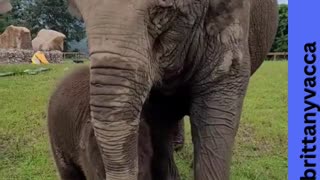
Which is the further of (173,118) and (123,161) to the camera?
(173,118)

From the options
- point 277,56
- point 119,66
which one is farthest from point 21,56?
point 119,66

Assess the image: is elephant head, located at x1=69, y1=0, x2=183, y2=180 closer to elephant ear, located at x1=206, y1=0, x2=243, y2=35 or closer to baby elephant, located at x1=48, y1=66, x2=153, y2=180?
elephant ear, located at x1=206, y1=0, x2=243, y2=35

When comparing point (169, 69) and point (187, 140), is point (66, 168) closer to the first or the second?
point (169, 69)

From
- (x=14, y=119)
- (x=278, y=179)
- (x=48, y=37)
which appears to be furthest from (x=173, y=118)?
(x=48, y=37)

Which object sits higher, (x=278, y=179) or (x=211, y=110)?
(x=211, y=110)

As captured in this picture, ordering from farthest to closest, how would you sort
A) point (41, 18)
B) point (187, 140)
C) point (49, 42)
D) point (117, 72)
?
point (41, 18) → point (49, 42) → point (187, 140) → point (117, 72)

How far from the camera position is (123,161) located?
2.07 meters

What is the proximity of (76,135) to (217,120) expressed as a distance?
32.6 inches

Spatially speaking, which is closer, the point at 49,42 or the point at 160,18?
the point at 160,18

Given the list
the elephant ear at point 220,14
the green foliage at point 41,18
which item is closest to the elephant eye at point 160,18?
the elephant ear at point 220,14

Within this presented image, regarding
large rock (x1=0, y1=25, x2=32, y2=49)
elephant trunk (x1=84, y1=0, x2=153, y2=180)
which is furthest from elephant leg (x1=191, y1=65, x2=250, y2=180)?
large rock (x1=0, y1=25, x2=32, y2=49)

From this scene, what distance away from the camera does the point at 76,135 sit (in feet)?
10.1

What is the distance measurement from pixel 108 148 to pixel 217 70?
0.73 m

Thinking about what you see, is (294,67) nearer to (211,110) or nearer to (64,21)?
(211,110)
